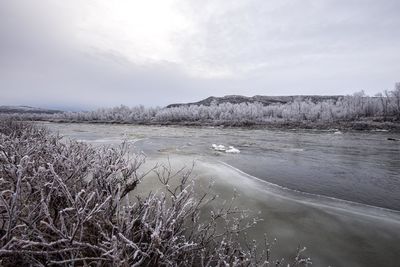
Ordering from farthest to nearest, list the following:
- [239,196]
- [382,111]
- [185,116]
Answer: [185,116], [382,111], [239,196]

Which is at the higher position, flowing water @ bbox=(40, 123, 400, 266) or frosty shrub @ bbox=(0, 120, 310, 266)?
frosty shrub @ bbox=(0, 120, 310, 266)

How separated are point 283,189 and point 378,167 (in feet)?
25.8


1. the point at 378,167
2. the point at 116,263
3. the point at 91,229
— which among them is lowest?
the point at 378,167

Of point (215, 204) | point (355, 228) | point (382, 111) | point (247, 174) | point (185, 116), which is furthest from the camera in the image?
point (185, 116)

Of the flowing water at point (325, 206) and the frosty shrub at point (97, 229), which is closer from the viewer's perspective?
the frosty shrub at point (97, 229)

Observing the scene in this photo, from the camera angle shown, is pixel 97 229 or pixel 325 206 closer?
pixel 97 229

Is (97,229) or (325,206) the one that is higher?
(97,229)

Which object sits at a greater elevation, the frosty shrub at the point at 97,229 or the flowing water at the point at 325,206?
the frosty shrub at the point at 97,229

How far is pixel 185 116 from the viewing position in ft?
331

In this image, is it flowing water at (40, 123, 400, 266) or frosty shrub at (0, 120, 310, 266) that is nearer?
frosty shrub at (0, 120, 310, 266)

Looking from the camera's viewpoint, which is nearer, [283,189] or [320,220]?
[320,220]

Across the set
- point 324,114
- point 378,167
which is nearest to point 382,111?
point 324,114

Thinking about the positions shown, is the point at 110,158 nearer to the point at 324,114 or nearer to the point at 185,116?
the point at 324,114

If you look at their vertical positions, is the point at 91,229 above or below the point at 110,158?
below
